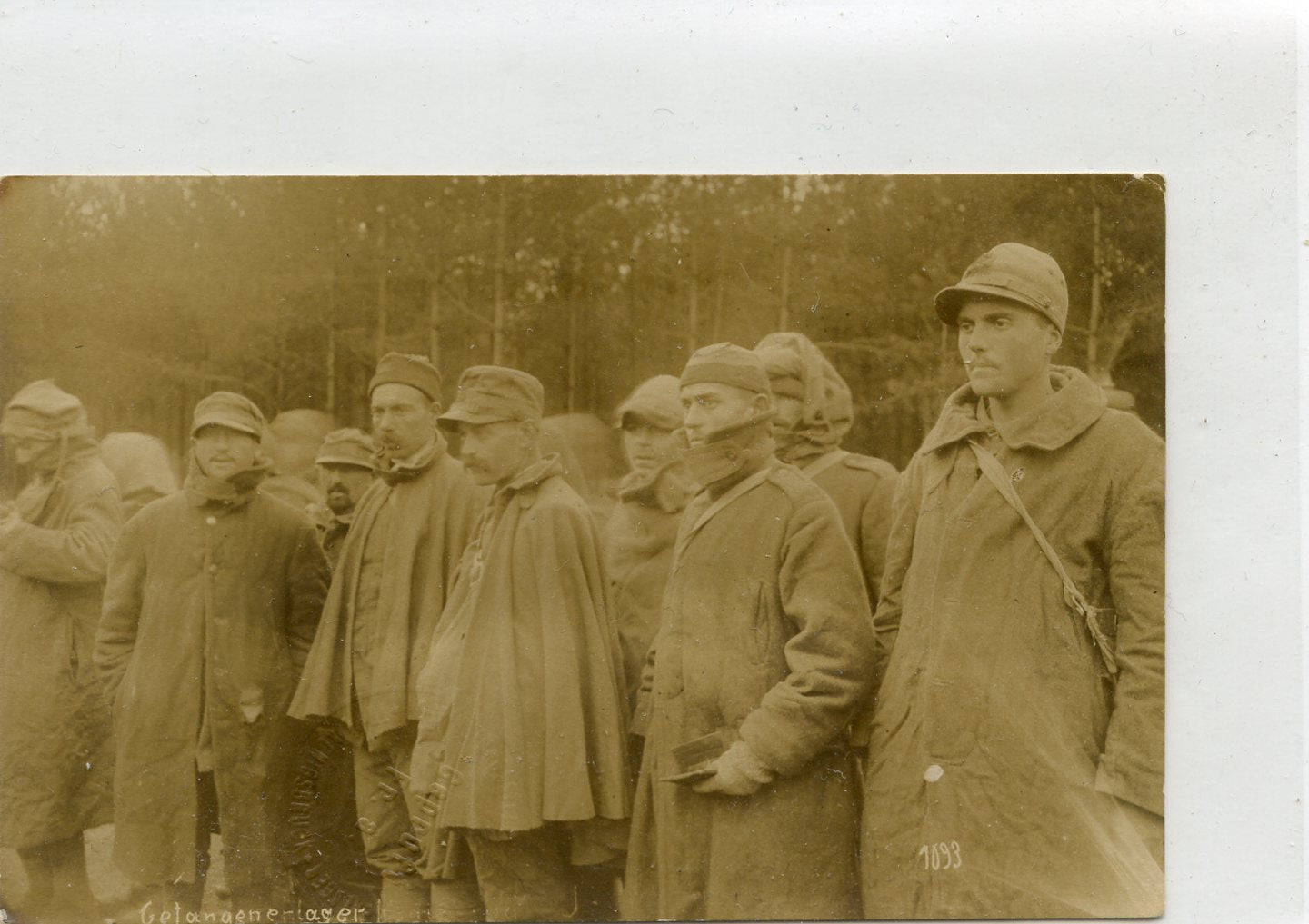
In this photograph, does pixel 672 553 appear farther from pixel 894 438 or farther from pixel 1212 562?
pixel 1212 562

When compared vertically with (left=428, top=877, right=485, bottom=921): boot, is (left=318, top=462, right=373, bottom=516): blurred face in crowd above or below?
above

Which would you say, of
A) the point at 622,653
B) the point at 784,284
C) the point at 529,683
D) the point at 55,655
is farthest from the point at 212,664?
the point at 784,284

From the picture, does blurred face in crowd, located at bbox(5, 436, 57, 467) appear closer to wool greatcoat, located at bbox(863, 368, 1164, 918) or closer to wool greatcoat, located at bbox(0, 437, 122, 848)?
wool greatcoat, located at bbox(0, 437, 122, 848)

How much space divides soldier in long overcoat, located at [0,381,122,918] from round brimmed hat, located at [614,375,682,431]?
1677 mm

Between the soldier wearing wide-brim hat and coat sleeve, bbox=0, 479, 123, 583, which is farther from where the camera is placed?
coat sleeve, bbox=0, 479, 123, 583

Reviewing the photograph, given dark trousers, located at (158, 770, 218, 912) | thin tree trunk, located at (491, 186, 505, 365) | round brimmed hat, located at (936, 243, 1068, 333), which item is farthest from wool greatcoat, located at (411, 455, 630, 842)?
round brimmed hat, located at (936, 243, 1068, 333)

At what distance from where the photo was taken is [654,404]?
4590 mm

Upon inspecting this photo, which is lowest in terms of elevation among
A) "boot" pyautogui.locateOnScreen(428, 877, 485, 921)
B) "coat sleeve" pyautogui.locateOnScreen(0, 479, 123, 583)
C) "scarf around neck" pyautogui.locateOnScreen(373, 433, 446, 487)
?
"boot" pyautogui.locateOnScreen(428, 877, 485, 921)

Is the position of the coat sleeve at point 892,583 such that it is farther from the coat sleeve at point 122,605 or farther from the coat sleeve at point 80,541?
the coat sleeve at point 80,541

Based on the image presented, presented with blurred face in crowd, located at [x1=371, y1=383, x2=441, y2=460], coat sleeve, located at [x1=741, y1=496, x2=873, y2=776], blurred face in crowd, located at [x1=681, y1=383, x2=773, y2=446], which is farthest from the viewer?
blurred face in crowd, located at [x1=371, y1=383, x2=441, y2=460]

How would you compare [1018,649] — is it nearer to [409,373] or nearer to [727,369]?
[727,369]

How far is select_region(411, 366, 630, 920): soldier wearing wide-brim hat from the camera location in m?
4.50

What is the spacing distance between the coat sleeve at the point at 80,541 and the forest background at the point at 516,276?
0.23m

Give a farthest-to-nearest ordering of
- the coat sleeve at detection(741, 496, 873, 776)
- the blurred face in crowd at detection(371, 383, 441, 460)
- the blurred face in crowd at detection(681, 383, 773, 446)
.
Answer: the blurred face in crowd at detection(371, 383, 441, 460), the blurred face in crowd at detection(681, 383, 773, 446), the coat sleeve at detection(741, 496, 873, 776)
